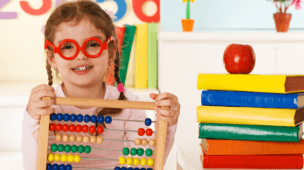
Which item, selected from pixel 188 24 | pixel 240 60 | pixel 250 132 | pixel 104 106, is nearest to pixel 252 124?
pixel 250 132

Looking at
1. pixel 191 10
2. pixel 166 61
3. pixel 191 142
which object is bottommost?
pixel 191 142

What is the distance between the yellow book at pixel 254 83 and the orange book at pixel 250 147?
5.2 inches

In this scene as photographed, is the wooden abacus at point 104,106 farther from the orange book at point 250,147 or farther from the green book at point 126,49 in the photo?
the green book at point 126,49

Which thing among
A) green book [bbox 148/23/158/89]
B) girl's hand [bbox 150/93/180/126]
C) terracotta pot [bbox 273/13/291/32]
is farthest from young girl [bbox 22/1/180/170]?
terracotta pot [bbox 273/13/291/32]

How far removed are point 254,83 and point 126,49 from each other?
3.46 ft

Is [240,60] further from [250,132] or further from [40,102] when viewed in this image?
[40,102]

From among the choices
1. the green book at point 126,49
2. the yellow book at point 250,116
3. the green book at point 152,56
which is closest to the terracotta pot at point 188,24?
the green book at point 152,56

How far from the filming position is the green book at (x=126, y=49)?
172cm

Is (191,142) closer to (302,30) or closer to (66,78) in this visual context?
(66,78)

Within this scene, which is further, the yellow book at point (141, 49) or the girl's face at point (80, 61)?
the yellow book at point (141, 49)

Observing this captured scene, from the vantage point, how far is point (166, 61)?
59.1 inches

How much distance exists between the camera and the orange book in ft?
2.56

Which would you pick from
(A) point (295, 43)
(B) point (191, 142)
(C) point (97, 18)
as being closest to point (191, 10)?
(A) point (295, 43)

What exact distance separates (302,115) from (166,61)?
31.0 inches
